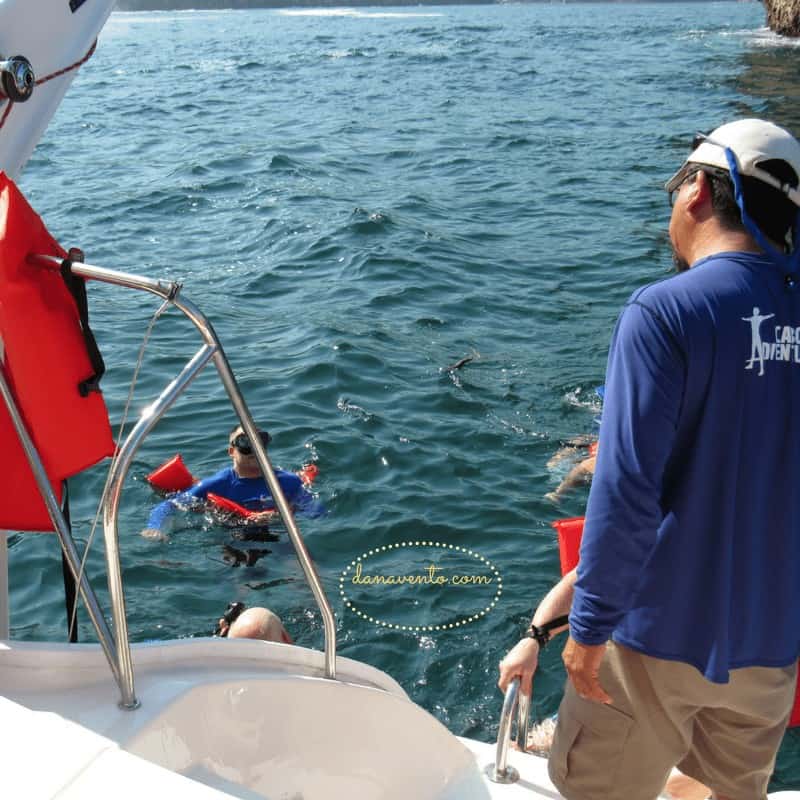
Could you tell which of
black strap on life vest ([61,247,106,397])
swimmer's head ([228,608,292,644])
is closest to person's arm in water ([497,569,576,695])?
black strap on life vest ([61,247,106,397])

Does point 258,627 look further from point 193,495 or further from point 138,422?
point 193,495

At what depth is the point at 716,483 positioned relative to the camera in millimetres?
2402

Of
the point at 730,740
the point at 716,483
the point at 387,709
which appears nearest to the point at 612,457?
the point at 716,483

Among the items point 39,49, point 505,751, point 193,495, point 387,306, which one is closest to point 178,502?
point 193,495

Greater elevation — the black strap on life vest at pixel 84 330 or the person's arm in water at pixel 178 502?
the black strap on life vest at pixel 84 330

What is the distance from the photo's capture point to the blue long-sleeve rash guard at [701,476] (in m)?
2.30

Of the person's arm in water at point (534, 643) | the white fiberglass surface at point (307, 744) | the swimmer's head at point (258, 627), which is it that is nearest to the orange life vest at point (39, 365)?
the white fiberglass surface at point (307, 744)

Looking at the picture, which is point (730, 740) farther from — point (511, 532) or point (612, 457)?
point (511, 532)

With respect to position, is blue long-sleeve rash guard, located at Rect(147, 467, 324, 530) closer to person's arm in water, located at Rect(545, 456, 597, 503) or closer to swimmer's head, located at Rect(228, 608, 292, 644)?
person's arm in water, located at Rect(545, 456, 597, 503)

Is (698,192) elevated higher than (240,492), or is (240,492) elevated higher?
(698,192)

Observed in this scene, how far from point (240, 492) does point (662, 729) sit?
15.8ft

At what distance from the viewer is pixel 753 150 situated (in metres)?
2.38

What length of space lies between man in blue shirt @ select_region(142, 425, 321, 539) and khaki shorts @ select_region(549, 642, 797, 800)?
454 centimetres

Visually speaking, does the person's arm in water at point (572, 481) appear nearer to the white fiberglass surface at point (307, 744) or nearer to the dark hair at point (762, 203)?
the white fiberglass surface at point (307, 744)
